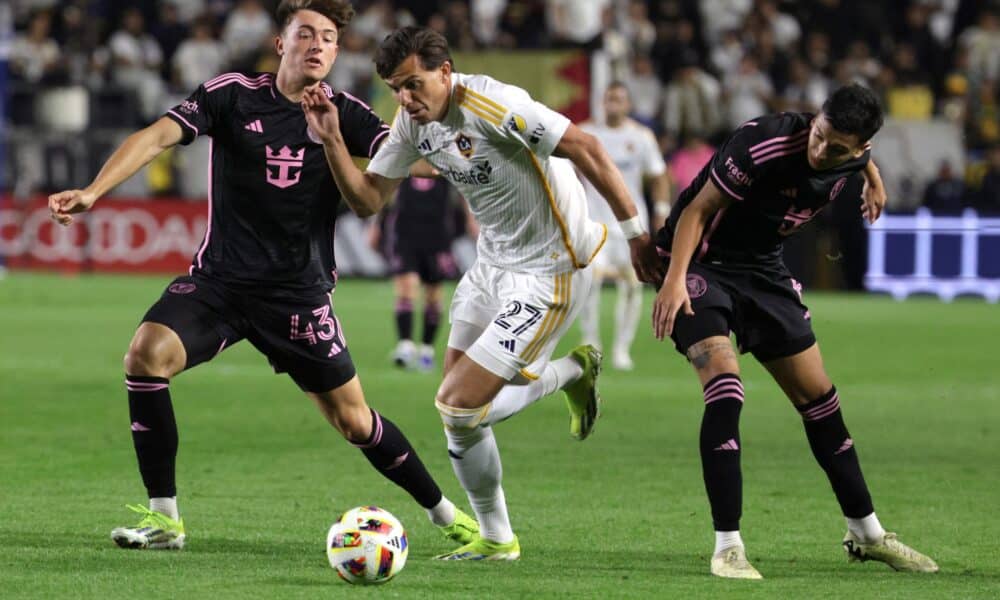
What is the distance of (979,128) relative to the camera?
24656 millimetres

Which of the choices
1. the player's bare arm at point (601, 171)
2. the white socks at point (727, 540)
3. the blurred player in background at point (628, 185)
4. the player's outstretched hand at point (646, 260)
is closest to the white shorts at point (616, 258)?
the blurred player in background at point (628, 185)

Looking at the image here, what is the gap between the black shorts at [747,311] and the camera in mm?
6793

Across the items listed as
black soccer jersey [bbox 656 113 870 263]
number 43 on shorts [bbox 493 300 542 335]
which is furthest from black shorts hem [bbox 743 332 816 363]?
number 43 on shorts [bbox 493 300 542 335]

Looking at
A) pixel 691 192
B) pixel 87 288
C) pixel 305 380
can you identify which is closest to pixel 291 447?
pixel 305 380

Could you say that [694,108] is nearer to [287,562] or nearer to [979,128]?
[979,128]

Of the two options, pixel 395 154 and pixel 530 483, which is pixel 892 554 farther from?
pixel 530 483

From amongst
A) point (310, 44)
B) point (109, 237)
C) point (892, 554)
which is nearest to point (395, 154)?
point (310, 44)

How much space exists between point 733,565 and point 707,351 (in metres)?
0.81

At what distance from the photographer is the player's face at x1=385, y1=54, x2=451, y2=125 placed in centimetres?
668

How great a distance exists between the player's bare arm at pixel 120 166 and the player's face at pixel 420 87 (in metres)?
0.93

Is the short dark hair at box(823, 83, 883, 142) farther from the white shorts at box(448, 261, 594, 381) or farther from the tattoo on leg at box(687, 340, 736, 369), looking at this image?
the white shorts at box(448, 261, 594, 381)

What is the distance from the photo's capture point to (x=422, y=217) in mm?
15586

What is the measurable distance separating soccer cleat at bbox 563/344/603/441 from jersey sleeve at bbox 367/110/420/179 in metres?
1.29

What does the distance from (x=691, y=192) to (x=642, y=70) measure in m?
17.9
